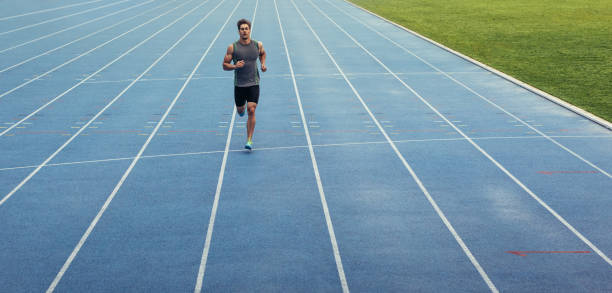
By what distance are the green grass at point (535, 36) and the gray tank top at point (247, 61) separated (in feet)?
17.4

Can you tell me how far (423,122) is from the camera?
30.1ft

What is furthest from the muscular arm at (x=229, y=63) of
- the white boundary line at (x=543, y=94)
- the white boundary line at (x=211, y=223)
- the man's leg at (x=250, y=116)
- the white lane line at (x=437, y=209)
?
the white boundary line at (x=543, y=94)

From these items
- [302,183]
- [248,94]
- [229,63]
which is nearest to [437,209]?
[302,183]

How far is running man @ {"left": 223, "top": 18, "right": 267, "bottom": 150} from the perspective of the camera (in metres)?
7.42

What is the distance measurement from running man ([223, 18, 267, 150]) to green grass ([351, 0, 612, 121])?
17.3ft

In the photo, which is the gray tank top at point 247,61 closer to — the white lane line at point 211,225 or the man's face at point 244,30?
the man's face at point 244,30

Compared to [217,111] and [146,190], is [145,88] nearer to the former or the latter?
[217,111]

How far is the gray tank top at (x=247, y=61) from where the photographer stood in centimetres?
753

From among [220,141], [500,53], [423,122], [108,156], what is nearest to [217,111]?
[220,141]

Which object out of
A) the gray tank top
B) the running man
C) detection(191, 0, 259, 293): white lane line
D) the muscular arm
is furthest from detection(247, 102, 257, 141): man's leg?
the muscular arm

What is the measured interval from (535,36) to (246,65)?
13280mm

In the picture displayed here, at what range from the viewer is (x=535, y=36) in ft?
60.1

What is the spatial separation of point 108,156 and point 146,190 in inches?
55.9

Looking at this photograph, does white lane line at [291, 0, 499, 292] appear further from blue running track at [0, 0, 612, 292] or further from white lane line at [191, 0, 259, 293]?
white lane line at [191, 0, 259, 293]
